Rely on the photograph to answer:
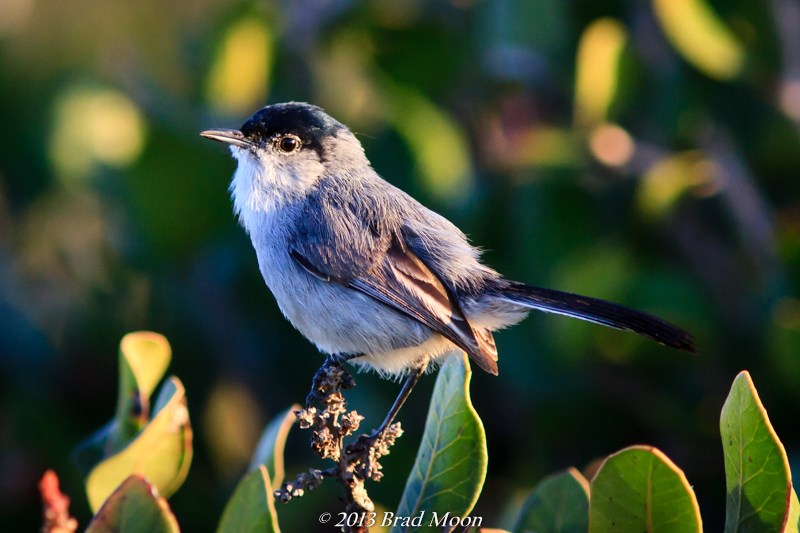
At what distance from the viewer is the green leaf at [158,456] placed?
2.02 metres

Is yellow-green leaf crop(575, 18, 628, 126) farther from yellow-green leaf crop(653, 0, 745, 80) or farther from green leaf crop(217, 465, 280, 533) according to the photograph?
green leaf crop(217, 465, 280, 533)

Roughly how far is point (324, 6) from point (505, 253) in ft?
5.64

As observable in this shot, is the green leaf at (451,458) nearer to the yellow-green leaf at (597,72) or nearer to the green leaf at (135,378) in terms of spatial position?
the green leaf at (135,378)

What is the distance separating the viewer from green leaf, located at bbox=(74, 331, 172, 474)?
7.23ft

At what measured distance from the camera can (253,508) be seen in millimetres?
1765

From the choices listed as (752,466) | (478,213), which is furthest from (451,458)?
(478,213)

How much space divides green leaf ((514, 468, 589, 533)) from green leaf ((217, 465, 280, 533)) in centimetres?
69

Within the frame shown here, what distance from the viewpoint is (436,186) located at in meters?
3.79

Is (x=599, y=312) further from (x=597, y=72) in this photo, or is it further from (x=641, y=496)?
(x=597, y=72)

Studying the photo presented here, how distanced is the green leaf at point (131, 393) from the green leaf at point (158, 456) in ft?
0.37

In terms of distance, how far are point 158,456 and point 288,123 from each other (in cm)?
145

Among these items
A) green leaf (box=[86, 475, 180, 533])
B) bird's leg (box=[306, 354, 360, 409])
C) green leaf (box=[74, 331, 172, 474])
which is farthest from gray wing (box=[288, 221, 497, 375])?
green leaf (box=[86, 475, 180, 533])

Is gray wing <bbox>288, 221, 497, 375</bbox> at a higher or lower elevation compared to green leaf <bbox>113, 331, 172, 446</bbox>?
higher

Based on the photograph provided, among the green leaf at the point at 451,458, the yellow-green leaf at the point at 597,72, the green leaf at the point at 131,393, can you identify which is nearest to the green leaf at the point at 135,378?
the green leaf at the point at 131,393
